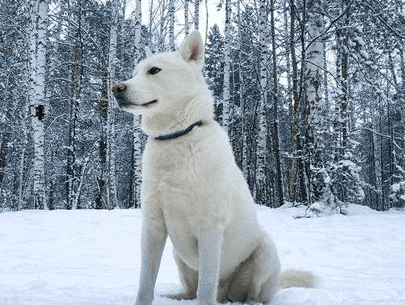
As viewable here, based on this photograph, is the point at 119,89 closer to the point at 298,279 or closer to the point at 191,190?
the point at 191,190

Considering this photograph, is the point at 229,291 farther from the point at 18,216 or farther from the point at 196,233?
the point at 18,216

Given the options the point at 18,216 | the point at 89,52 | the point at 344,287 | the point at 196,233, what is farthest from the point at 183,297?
the point at 89,52

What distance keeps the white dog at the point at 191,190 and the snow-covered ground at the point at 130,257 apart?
0.33m

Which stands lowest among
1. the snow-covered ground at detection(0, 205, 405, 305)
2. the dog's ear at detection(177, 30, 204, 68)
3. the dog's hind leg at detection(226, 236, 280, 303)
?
the snow-covered ground at detection(0, 205, 405, 305)

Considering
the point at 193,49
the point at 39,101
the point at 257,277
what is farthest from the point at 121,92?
the point at 39,101

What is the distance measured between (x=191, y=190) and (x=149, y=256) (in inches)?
17.5

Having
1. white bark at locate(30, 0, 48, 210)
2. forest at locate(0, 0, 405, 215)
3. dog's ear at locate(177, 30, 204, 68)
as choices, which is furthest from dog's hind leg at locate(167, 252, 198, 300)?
white bark at locate(30, 0, 48, 210)

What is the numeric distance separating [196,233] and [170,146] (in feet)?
1.60

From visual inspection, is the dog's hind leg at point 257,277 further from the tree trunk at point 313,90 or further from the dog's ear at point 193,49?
the tree trunk at point 313,90

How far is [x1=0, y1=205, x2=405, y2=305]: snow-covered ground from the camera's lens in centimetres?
222

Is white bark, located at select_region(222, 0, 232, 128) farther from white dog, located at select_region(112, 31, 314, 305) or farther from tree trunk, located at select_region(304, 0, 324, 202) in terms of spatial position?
white dog, located at select_region(112, 31, 314, 305)

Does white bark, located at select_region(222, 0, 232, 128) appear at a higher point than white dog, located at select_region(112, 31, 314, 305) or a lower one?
higher

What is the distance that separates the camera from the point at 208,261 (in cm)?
173

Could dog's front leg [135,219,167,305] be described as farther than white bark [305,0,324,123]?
No
